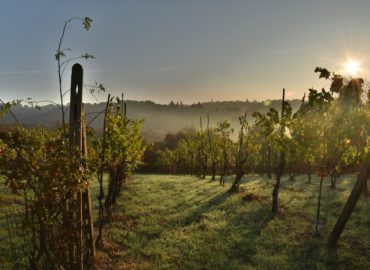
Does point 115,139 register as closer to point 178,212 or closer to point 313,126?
point 178,212

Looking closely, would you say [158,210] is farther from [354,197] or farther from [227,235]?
[354,197]

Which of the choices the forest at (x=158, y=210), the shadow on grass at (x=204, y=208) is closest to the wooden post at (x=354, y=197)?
the forest at (x=158, y=210)

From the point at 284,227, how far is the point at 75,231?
1085cm

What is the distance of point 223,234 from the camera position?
48.9 feet

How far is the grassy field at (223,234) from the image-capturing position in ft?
38.9

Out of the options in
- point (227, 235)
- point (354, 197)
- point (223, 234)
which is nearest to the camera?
point (354, 197)

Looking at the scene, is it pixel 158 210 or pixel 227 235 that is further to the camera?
pixel 158 210

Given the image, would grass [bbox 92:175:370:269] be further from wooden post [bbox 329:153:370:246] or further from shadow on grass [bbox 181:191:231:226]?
wooden post [bbox 329:153:370:246]

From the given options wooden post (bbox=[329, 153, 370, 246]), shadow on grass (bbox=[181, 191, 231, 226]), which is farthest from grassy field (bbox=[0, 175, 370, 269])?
wooden post (bbox=[329, 153, 370, 246])

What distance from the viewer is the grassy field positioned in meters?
11.9

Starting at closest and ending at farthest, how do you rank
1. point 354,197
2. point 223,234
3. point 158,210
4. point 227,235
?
point 354,197 < point 227,235 < point 223,234 < point 158,210

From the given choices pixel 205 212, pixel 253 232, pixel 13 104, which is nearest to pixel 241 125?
pixel 205 212

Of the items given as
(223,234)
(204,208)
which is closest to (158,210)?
(204,208)

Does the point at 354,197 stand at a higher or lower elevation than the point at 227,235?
higher
